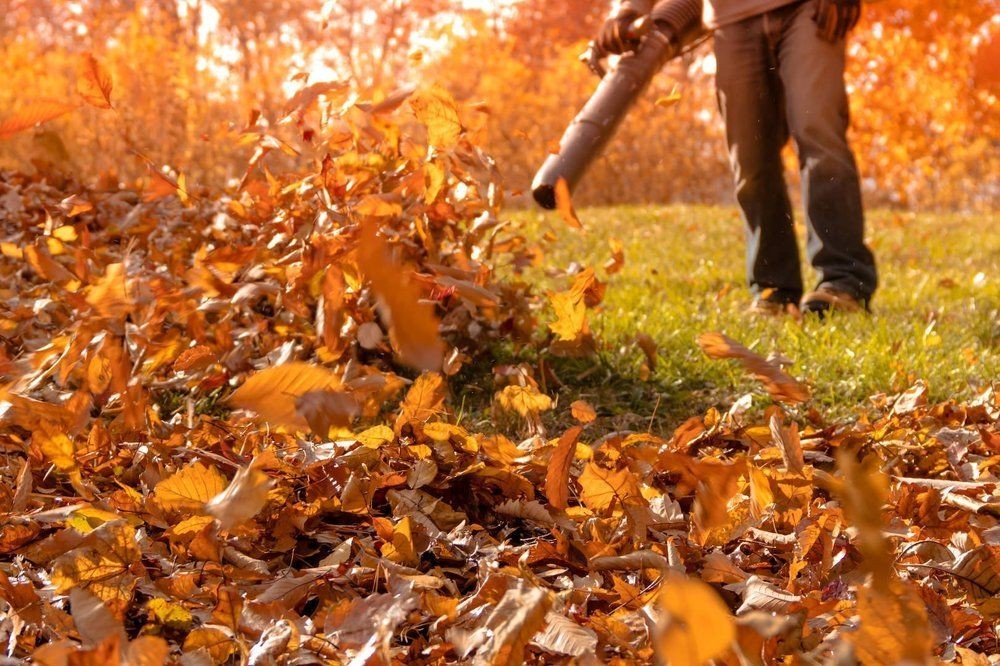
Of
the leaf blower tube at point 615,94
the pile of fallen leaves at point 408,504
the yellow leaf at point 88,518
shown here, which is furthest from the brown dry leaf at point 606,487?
the leaf blower tube at point 615,94

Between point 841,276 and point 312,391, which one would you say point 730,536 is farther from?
point 841,276

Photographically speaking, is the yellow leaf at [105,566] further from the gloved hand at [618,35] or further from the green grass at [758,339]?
the gloved hand at [618,35]

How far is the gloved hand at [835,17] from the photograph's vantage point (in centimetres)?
352

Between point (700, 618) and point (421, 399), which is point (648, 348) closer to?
point (421, 399)

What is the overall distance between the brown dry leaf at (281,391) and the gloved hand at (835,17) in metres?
2.96

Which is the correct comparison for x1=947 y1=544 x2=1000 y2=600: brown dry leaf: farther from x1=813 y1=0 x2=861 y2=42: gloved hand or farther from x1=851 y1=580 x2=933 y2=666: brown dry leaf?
x1=813 y1=0 x2=861 y2=42: gloved hand

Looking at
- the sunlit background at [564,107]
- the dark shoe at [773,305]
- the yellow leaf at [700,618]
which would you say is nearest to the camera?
the yellow leaf at [700,618]

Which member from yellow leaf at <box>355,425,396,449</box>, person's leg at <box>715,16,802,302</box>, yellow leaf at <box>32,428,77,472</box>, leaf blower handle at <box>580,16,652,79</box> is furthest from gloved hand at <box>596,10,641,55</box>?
yellow leaf at <box>32,428,77,472</box>

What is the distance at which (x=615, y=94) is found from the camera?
3.48 meters

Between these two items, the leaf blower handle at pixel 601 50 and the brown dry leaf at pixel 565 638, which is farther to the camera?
the leaf blower handle at pixel 601 50

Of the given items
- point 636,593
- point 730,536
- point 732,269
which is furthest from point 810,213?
point 636,593

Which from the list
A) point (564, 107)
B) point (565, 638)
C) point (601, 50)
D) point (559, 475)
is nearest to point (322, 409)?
point (565, 638)

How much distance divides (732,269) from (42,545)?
4.40 m

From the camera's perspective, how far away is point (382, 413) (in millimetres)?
2533
